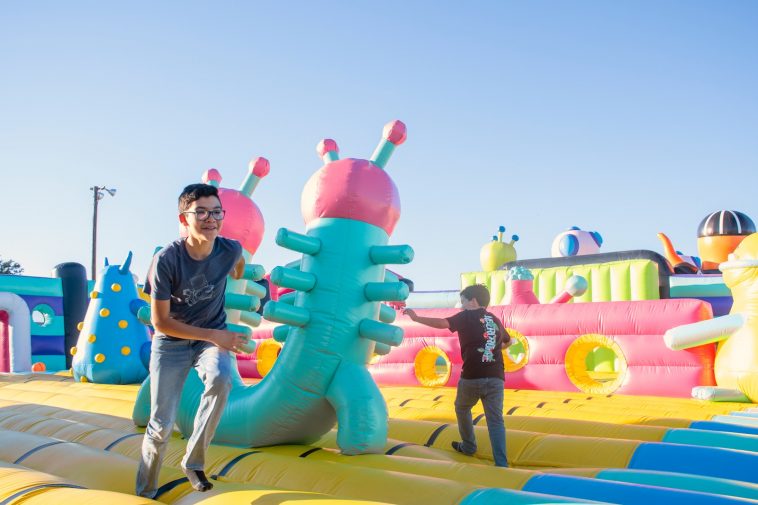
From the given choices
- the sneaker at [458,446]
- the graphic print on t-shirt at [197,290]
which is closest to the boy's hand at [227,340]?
the graphic print on t-shirt at [197,290]

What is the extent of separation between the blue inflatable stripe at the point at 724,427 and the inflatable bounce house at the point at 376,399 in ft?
0.05

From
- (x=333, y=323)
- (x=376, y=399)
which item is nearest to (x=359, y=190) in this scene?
(x=333, y=323)

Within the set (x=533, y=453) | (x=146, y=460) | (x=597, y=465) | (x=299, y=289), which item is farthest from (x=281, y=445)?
(x=597, y=465)

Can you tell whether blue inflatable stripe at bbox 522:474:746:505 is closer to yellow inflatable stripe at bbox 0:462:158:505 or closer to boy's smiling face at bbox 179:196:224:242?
yellow inflatable stripe at bbox 0:462:158:505

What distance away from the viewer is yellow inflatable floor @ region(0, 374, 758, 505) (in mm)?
2115

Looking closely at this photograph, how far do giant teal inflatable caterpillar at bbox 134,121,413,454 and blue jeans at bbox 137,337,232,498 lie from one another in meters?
0.70

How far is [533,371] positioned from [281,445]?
3614 mm

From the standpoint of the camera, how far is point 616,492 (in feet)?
7.03

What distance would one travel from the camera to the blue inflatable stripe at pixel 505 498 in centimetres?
196

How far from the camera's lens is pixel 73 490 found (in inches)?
80.0

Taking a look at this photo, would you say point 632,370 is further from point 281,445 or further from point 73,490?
point 73,490

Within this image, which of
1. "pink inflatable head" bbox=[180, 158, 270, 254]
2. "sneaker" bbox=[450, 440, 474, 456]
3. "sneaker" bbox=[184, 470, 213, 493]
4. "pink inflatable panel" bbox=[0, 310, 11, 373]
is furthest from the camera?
"pink inflatable panel" bbox=[0, 310, 11, 373]

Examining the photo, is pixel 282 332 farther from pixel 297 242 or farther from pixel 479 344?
pixel 479 344

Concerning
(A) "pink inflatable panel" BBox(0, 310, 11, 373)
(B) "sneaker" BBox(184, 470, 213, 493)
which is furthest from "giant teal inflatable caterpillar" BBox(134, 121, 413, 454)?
(A) "pink inflatable panel" BBox(0, 310, 11, 373)
